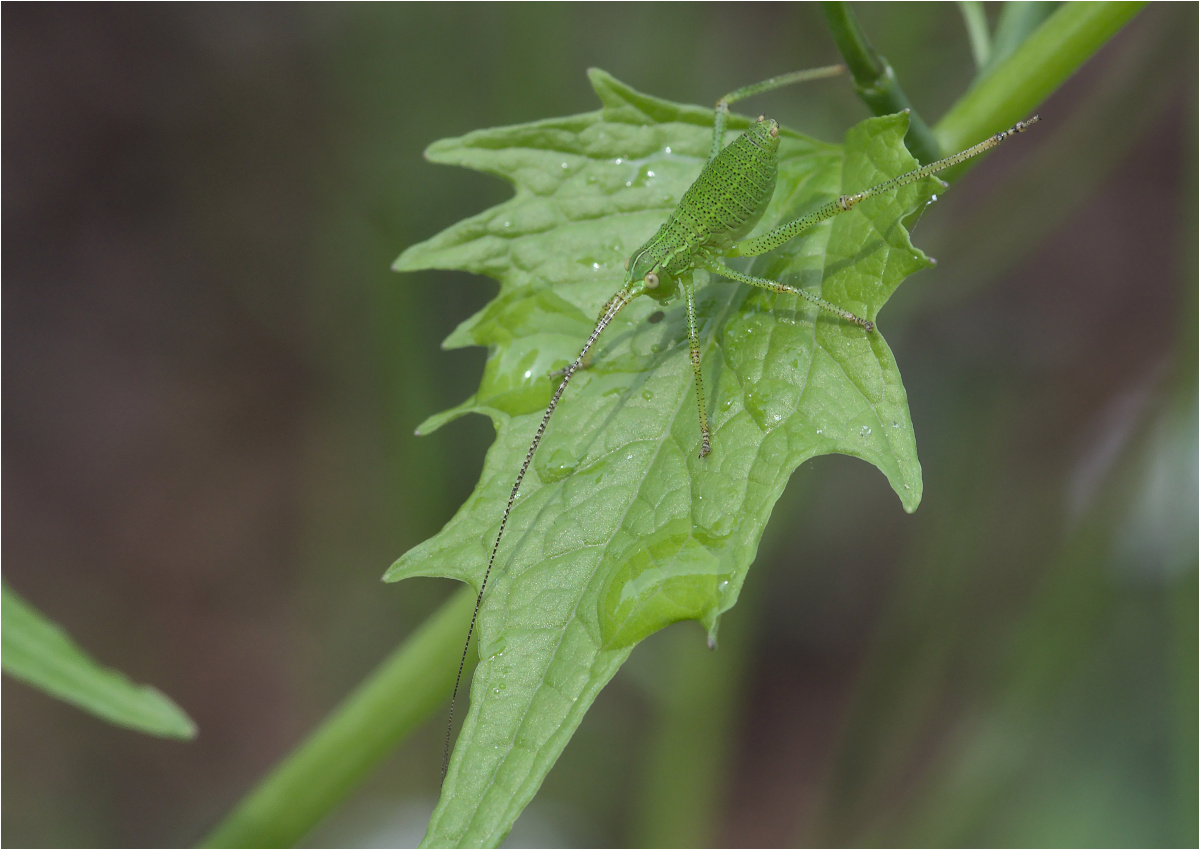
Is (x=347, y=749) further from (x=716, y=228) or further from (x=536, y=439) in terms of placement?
(x=716, y=228)

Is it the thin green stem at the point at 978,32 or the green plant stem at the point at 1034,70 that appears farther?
the thin green stem at the point at 978,32

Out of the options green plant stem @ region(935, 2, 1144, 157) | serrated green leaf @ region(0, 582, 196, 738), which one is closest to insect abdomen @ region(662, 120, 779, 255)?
green plant stem @ region(935, 2, 1144, 157)

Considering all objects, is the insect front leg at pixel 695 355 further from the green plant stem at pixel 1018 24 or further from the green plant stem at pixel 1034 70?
the green plant stem at pixel 1018 24

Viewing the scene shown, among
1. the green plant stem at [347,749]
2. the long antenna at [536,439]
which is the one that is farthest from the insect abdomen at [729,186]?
the green plant stem at [347,749]

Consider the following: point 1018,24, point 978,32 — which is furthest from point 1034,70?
point 978,32

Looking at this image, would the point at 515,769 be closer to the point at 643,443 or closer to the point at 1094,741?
the point at 643,443

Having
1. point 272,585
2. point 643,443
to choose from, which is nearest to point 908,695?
point 643,443

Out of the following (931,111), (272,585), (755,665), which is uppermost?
(931,111)
